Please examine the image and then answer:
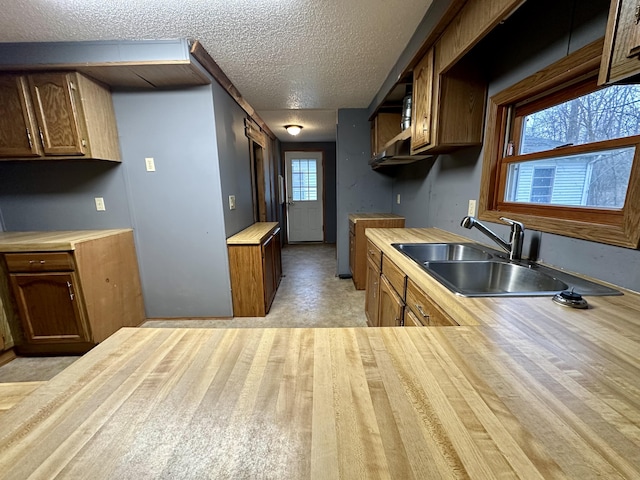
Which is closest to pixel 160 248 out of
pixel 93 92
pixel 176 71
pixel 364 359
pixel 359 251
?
pixel 93 92

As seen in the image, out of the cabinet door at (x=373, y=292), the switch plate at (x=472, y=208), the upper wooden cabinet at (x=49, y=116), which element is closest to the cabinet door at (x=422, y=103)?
the switch plate at (x=472, y=208)

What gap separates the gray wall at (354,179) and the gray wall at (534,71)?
1.36 m

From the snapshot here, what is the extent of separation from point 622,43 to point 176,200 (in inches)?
104

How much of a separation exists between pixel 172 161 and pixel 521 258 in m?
2.61

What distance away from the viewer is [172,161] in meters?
2.24

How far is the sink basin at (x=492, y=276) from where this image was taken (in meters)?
1.17

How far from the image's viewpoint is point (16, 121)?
1.94 metres

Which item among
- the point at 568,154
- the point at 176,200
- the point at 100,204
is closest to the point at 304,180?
the point at 176,200

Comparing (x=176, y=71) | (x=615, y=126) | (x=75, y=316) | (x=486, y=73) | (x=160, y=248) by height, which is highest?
(x=176, y=71)

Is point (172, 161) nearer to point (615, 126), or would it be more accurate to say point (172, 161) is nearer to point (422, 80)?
point (422, 80)

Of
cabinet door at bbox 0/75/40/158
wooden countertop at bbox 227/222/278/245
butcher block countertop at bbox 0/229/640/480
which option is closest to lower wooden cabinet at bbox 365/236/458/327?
butcher block countertop at bbox 0/229/640/480

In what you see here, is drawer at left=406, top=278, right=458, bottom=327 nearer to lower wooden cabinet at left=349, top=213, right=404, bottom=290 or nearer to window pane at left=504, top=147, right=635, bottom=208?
window pane at left=504, top=147, right=635, bottom=208

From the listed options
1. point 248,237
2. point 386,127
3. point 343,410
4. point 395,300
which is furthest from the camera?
point 386,127

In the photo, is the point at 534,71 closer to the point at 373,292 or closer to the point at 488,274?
the point at 488,274
